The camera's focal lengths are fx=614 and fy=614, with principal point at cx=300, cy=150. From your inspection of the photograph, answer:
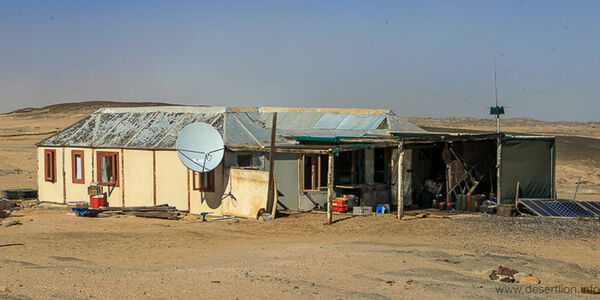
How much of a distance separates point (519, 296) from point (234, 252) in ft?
22.7

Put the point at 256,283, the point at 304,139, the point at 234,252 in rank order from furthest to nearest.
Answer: the point at 304,139 < the point at 234,252 < the point at 256,283

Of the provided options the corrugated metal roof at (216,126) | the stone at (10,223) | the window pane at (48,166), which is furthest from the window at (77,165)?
the stone at (10,223)

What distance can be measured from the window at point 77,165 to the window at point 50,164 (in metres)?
1.22

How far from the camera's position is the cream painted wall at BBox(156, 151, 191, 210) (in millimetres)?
22094

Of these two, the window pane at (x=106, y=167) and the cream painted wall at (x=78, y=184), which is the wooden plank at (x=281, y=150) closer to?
the window pane at (x=106, y=167)

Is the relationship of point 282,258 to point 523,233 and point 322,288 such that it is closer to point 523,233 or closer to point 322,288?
point 322,288

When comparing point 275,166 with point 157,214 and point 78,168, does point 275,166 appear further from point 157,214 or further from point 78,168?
point 78,168

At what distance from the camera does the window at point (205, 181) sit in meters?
21.7

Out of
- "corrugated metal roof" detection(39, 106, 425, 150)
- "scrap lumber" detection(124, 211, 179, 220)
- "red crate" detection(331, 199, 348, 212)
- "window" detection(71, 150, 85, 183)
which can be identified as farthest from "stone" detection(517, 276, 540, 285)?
"window" detection(71, 150, 85, 183)

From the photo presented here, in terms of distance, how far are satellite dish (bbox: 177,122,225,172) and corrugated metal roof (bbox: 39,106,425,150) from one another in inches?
42.4

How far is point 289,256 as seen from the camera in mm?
14055

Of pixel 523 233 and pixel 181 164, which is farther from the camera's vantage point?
pixel 181 164

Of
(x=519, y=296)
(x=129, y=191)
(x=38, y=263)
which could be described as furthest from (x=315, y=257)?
(x=129, y=191)

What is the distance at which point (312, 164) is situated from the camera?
73.7ft
